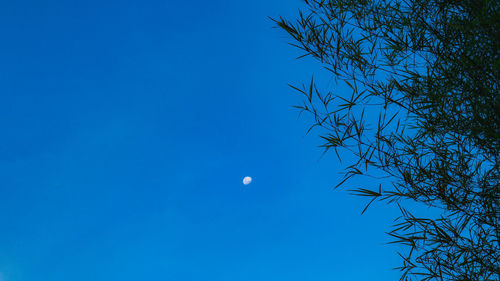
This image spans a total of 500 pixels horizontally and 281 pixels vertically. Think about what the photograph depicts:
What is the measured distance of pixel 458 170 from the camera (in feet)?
8.13

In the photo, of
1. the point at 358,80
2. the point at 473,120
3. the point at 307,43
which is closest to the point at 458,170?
the point at 473,120

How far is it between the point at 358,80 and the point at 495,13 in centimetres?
79

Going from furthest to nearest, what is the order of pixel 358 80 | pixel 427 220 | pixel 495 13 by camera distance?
pixel 358 80, pixel 427 220, pixel 495 13

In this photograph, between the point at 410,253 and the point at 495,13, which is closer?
the point at 495,13

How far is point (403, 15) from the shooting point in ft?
8.86

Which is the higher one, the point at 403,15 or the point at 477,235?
the point at 403,15

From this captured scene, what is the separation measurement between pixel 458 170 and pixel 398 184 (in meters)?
0.35

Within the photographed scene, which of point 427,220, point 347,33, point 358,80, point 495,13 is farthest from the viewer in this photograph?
point 347,33

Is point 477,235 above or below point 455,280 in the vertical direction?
above

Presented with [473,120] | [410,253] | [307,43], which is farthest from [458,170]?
[307,43]

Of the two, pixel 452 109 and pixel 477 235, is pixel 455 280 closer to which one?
pixel 477 235

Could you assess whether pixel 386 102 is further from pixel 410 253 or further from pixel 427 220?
pixel 410 253

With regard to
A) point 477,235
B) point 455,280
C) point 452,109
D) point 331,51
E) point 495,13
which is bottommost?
point 455,280

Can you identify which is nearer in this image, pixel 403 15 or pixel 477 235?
pixel 477 235
